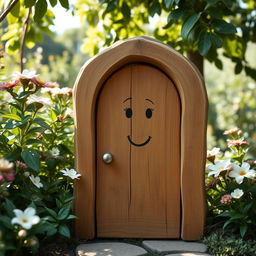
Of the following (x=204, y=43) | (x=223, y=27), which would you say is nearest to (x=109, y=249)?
(x=204, y=43)

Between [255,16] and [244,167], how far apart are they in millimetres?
2488

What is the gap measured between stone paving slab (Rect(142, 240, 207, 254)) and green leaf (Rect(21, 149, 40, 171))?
82 cm

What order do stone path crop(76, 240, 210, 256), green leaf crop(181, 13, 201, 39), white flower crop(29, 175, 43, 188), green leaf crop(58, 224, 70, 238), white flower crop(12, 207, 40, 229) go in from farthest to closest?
green leaf crop(181, 13, 201, 39), white flower crop(29, 175, 43, 188), stone path crop(76, 240, 210, 256), green leaf crop(58, 224, 70, 238), white flower crop(12, 207, 40, 229)

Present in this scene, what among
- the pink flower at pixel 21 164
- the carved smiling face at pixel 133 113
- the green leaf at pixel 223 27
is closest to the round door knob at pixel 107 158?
the carved smiling face at pixel 133 113

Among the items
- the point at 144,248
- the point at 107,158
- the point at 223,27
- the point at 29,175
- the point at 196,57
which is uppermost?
the point at 196,57

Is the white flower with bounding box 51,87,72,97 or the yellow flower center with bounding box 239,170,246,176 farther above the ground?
the white flower with bounding box 51,87,72,97

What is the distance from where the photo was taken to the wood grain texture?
8.56 feet

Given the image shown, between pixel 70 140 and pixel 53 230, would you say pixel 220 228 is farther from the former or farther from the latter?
pixel 70 140

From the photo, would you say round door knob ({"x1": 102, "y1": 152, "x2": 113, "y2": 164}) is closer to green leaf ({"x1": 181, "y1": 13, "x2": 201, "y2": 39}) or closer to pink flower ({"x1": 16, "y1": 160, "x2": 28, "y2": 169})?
pink flower ({"x1": 16, "y1": 160, "x2": 28, "y2": 169})

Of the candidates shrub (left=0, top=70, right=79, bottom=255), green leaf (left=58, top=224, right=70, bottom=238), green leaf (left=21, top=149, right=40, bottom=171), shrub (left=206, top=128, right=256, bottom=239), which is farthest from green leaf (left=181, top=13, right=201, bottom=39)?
green leaf (left=58, top=224, right=70, bottom=238)

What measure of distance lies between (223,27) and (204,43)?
0.18 metres

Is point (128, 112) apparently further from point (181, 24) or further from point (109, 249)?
point (181, 24)

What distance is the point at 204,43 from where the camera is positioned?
2947 millimetres

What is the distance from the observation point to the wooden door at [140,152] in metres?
2.71
